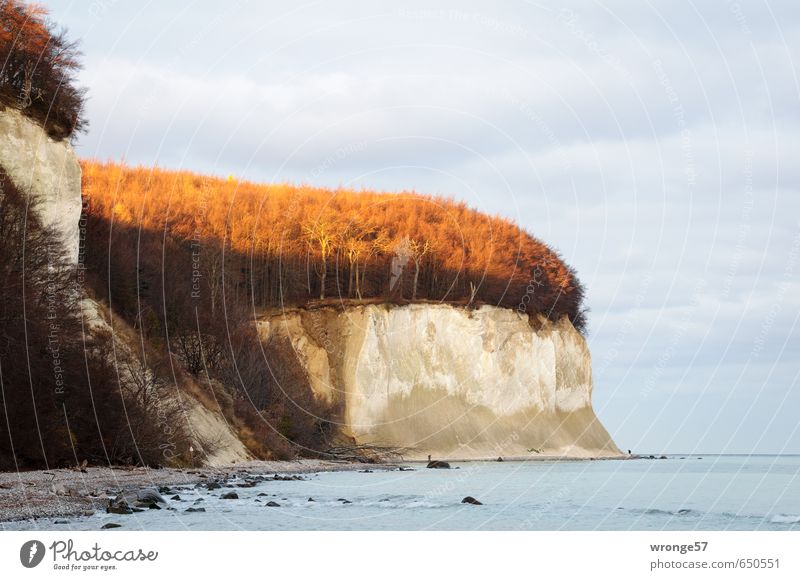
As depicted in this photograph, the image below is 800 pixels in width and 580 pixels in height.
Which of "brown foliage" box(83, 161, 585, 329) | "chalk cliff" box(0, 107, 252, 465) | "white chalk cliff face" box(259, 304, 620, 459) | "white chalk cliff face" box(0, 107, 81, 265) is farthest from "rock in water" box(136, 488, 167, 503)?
"white chalk cliff face" box(259, 304, 620, 459)

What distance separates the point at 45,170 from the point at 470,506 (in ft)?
70.4

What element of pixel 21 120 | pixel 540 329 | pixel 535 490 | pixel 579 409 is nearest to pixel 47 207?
pixel 21 120

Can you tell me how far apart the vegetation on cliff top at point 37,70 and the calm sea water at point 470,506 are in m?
17.3

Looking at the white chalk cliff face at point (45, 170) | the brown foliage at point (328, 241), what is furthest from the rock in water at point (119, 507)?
the brown foliage at point (328, 241)

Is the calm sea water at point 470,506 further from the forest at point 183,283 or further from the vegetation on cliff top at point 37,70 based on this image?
the vegetation on cliff top at point 37,70

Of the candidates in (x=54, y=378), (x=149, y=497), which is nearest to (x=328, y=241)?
(x=54, y=378)

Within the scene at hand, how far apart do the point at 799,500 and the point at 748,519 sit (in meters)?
9.09

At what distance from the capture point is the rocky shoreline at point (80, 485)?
22.0 meters

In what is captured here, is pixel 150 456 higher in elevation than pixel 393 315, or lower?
lower

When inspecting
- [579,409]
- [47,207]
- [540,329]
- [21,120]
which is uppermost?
[21,120]

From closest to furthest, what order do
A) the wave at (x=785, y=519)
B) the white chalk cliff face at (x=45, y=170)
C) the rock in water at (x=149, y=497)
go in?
the rock in water at (x=149, y=497), the wave at (x=785, y=519), the white chalk cliff face at (x=45, y=170)

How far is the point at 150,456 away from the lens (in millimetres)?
37156
